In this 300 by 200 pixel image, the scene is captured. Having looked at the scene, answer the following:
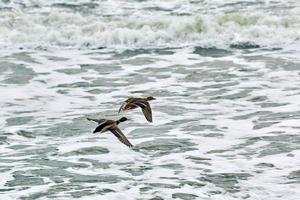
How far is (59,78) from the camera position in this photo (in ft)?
40.6

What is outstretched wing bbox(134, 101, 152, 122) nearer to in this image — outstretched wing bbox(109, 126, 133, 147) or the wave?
outstretched wing bbox(109, 126, 133, 147)

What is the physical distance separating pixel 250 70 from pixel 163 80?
147 cm

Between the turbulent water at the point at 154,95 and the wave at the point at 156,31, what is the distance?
0.09 ft

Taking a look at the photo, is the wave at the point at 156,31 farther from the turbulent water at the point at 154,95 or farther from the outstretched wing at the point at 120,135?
the outstretched wing at the point at 120,135

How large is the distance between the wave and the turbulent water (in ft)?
0.09

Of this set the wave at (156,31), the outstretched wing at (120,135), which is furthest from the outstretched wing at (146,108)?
the wave at (156,31)

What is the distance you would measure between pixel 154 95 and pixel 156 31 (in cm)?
464

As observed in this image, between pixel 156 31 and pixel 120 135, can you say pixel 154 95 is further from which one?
pixel 156 31

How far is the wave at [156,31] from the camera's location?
14961mm

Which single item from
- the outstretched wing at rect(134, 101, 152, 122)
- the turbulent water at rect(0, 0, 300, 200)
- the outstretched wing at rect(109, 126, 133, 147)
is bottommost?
the turbulent water at rect(0, 0, 300, 200)

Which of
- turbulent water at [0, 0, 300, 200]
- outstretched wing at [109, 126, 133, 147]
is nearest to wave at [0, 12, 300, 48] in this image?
turbulent water at [0, 0, 300, 200]

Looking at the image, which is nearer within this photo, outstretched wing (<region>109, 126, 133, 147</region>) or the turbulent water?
outstretched wing (<region>109, 126, 133, 147</region>)

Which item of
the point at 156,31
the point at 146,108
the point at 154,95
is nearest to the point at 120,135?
the point at 146,108

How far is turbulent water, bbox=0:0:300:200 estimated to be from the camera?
7445mm
